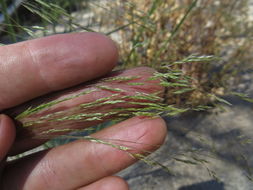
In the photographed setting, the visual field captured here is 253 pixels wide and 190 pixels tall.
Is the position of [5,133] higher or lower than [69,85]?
lower

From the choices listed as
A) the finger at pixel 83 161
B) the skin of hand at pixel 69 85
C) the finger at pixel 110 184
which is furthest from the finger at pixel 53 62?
the finger at pixel 110 184

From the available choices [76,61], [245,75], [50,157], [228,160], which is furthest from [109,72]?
[245,75]

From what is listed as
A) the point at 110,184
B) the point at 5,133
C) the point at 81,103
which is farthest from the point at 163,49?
the point at 5,133

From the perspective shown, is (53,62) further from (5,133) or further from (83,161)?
(83,161)

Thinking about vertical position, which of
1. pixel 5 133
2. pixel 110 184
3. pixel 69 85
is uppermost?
pixel 69 85

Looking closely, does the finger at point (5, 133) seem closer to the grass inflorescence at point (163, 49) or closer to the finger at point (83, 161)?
→ the grass inflorescence at point (163, 49)

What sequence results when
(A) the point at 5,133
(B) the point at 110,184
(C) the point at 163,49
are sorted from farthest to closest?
(C) the point at 163,49
(B) the point at 110,184
(A) the point at 5,133
